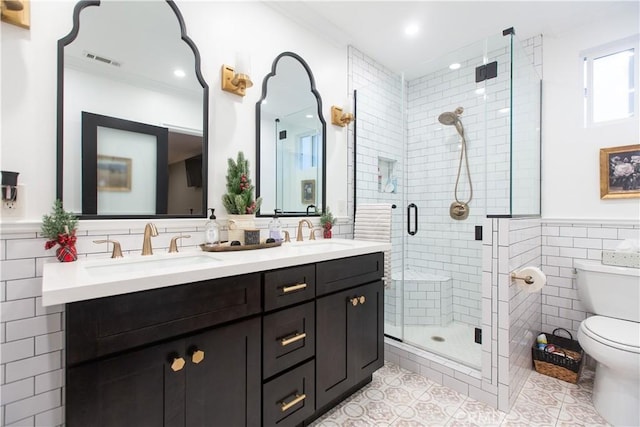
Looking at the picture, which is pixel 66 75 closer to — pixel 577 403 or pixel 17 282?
pixel 17 282

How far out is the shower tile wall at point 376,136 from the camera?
102 inches

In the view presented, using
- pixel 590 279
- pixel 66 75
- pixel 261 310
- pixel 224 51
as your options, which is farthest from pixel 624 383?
pixel 66 75

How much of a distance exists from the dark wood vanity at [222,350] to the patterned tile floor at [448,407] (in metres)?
0.18

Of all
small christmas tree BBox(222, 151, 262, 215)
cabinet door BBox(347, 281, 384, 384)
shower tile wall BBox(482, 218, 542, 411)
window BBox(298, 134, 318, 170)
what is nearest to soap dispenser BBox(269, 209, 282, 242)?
small christmas tree BBox(222, 151, 262, 215)

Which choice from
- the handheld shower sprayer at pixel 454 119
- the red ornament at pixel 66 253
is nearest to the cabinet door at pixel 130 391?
the red ornament at pixel 66 253

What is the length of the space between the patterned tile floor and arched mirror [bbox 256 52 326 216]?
1304 millimetres

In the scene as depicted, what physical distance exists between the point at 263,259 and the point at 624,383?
207 cm

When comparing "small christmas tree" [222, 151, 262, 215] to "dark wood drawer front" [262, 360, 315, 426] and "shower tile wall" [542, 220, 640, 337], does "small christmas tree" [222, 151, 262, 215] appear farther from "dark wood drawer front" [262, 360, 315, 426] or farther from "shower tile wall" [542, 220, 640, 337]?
"shower tile wall" [542, 220, 640, 337]

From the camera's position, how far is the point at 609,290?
1.95 meters

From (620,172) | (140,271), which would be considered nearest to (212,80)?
(140,271)

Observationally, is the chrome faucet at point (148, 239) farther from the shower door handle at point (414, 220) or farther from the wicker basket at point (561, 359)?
the wicker basket at point (561, 359)

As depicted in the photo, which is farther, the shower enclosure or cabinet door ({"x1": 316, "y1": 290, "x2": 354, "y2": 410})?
the shower enclosure

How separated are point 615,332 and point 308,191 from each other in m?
2.07

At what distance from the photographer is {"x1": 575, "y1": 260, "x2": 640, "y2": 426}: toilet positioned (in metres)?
1.53
